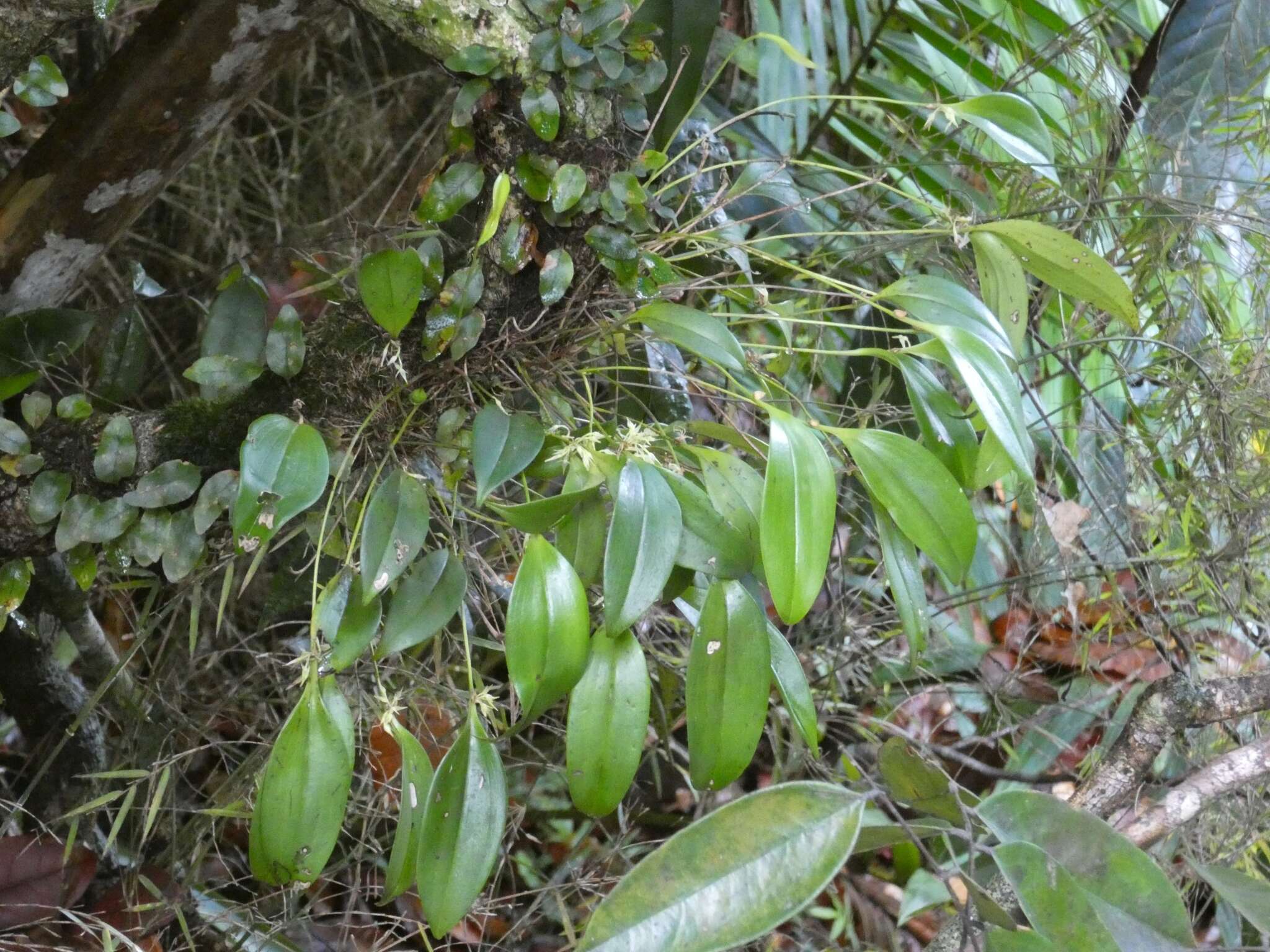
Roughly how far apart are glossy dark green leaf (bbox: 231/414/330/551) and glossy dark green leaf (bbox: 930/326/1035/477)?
38 centimetres

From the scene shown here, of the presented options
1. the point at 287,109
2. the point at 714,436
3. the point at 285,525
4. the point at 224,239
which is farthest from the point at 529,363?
the point at 287,109

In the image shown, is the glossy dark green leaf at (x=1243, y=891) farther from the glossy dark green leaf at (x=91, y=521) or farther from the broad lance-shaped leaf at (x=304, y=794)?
the glossy dark green leaf at (x=91, y=521)

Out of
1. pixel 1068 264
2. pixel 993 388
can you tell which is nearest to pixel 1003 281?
pixel 1068 264

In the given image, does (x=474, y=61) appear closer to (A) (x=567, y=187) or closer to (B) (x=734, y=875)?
(A) (x=567, y=187)

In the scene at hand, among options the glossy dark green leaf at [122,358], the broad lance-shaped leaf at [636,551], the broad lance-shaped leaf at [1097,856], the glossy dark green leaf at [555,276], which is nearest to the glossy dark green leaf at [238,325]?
the glossy dark green leaf at [122,358]

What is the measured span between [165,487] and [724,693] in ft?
1.40

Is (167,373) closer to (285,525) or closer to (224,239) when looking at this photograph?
(224,239)

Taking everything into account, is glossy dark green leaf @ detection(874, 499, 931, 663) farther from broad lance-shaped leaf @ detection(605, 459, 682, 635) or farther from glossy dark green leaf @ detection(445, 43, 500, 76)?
glossy dark green leaf @ detection(445, 43, 500, 76)

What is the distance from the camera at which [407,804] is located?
1.99 feet

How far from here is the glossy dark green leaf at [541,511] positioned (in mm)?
526

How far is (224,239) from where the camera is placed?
53.3 inches

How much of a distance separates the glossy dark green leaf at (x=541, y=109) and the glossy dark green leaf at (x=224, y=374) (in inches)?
10.5

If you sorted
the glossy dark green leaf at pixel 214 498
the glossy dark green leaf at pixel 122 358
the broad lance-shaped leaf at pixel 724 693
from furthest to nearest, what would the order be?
the glossy dark green leaf at pixel 122 358, the glossy dark green leaf at pixel 214 498, the broad lance-shaped leaf at pixel 724 693

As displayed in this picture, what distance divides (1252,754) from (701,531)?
455mm
